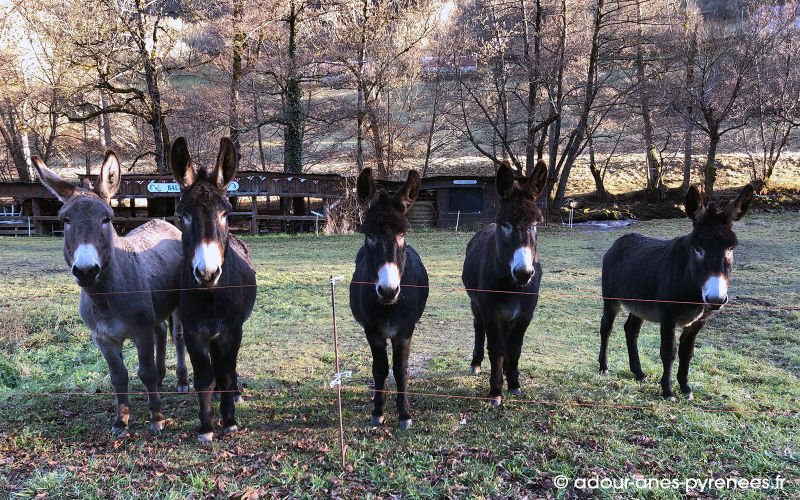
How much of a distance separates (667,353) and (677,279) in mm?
823

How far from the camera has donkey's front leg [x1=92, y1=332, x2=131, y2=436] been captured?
14.3 ft

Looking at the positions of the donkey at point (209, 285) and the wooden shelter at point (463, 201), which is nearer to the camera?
the donkey at point (209, 285)

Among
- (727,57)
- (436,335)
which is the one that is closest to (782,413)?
(436,335)

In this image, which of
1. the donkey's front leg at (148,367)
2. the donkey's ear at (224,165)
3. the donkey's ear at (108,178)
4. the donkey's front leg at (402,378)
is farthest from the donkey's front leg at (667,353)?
the donkey's ear at (108,178)

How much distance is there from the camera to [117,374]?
4410mm

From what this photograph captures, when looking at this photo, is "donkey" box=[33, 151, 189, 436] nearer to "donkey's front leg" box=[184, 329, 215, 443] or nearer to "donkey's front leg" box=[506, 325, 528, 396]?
"donkey's front leg" box=[184, 329, 215, 443]

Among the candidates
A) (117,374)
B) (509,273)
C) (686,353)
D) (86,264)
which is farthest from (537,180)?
(117,374)

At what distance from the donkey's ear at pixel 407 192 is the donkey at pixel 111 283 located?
244 centimetres

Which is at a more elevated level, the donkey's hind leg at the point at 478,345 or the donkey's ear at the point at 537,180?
the donkey's ear at the point at 537,180

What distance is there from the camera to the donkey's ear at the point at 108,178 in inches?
173

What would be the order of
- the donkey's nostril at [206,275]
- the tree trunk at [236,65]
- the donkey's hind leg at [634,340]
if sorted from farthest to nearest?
the tree trunk at [236,65]
the donkey's hind leg at [634,340]
the donkey's nostril at [206,275]

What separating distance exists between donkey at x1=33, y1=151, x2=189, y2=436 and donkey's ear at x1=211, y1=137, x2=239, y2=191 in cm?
103

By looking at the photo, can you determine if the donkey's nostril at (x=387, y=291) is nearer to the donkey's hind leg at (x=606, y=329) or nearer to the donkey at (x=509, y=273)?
the donkey at (x=509, y=273)

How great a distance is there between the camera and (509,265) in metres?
4.59
